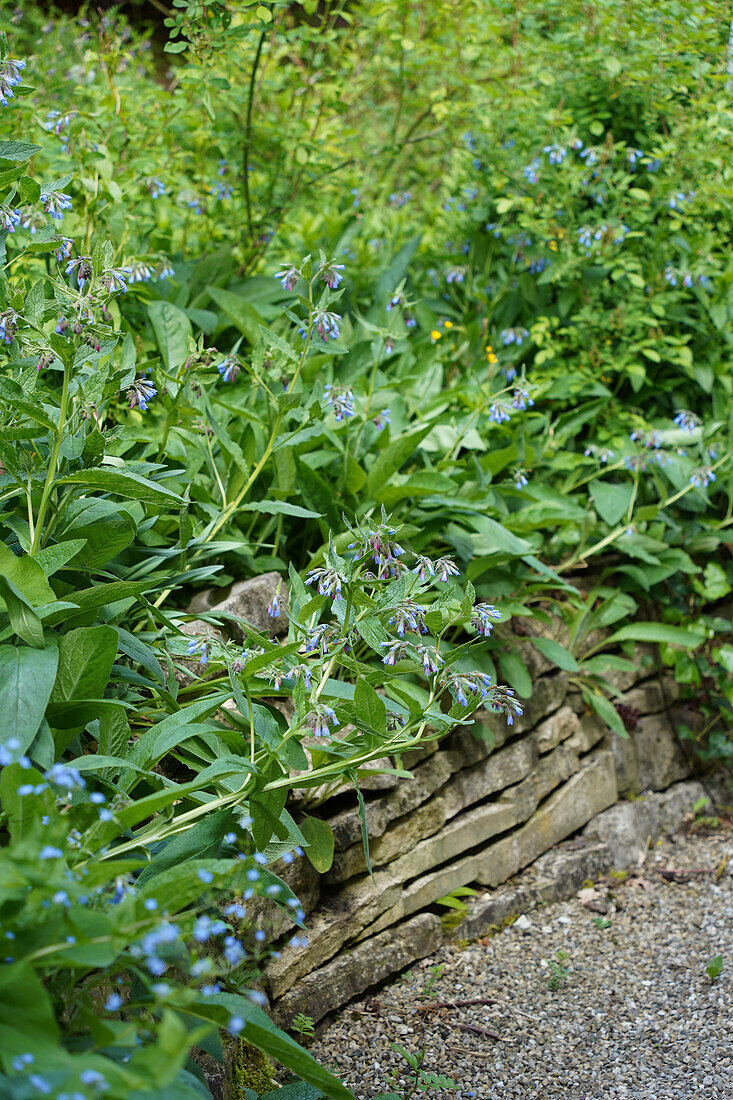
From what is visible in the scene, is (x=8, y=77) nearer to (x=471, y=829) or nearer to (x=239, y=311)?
(x=239, y=311)

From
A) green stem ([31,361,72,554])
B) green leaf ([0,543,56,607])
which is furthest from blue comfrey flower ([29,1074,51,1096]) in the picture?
green stem ([31,361,72,554])

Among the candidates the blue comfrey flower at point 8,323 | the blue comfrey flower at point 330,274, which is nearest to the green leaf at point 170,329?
the blue comfrey flower at point 330,274

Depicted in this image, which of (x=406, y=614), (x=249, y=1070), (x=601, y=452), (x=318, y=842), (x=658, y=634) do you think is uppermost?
(x=406, y=614)

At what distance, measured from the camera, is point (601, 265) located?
324cm

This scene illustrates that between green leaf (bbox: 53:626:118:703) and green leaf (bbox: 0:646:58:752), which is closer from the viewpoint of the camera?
green leaf (bbox: 0:646:58:752)

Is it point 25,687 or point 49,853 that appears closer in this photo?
point 49,853

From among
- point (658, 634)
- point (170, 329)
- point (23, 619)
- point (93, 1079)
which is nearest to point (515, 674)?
point (658, 634)

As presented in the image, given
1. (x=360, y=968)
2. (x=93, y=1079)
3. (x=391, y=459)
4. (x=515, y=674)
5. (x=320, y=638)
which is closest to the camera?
(x=93, y=1079)

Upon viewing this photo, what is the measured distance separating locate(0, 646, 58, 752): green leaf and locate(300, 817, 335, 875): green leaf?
781 millimetres

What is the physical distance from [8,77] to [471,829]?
85.6 inches

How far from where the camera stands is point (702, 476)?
2.88 meters

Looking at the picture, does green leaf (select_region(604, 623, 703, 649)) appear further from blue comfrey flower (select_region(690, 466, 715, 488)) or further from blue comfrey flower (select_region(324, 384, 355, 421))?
blue comfrey flower (select_region(324, 384, 355, 421))

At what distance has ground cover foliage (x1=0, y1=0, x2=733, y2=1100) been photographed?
1313 mm

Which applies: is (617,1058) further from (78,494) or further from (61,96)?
(61,96)
